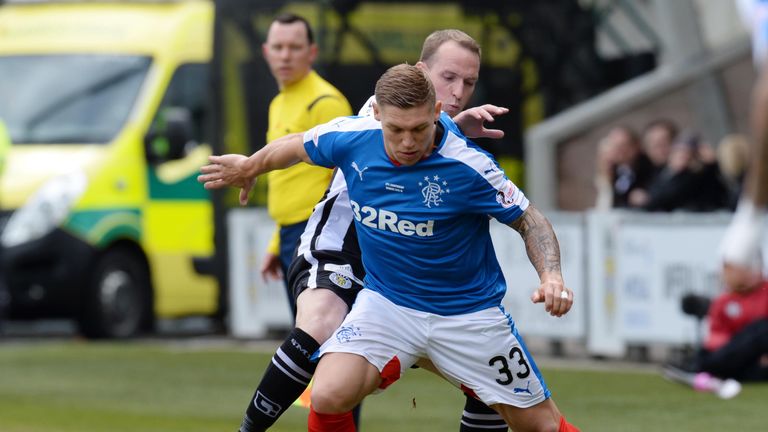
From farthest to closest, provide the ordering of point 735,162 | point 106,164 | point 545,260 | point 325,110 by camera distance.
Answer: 1. point 106,164
2. point 735,162
3. point 325,110
4. point 545,260

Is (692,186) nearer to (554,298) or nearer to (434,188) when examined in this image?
(434,188)

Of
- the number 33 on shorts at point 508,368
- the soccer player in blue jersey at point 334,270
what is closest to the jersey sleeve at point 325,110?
the soccer player in blue jersey at point 334,270

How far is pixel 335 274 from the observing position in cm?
757

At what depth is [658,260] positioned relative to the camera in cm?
1412

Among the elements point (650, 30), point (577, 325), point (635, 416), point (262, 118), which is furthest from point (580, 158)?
point (635, 416)

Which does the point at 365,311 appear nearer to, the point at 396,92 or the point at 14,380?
the point at 396,92

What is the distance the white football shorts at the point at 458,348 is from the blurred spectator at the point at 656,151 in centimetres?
817

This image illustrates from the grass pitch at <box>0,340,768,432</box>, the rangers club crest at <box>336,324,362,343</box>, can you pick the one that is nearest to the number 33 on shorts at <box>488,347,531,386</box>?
the rangers club crest at <box>336,324,362,343</box>

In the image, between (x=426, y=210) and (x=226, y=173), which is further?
(x=226, y=173)

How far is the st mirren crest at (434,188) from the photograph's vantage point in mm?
6770

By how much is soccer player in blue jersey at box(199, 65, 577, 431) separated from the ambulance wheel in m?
10.4

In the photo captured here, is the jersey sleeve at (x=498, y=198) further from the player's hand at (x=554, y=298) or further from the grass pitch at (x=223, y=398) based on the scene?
the grass pitch at (x=223, y=398)

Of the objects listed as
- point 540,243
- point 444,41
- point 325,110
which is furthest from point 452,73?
point 325,110

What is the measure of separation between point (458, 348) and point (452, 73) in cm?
111
